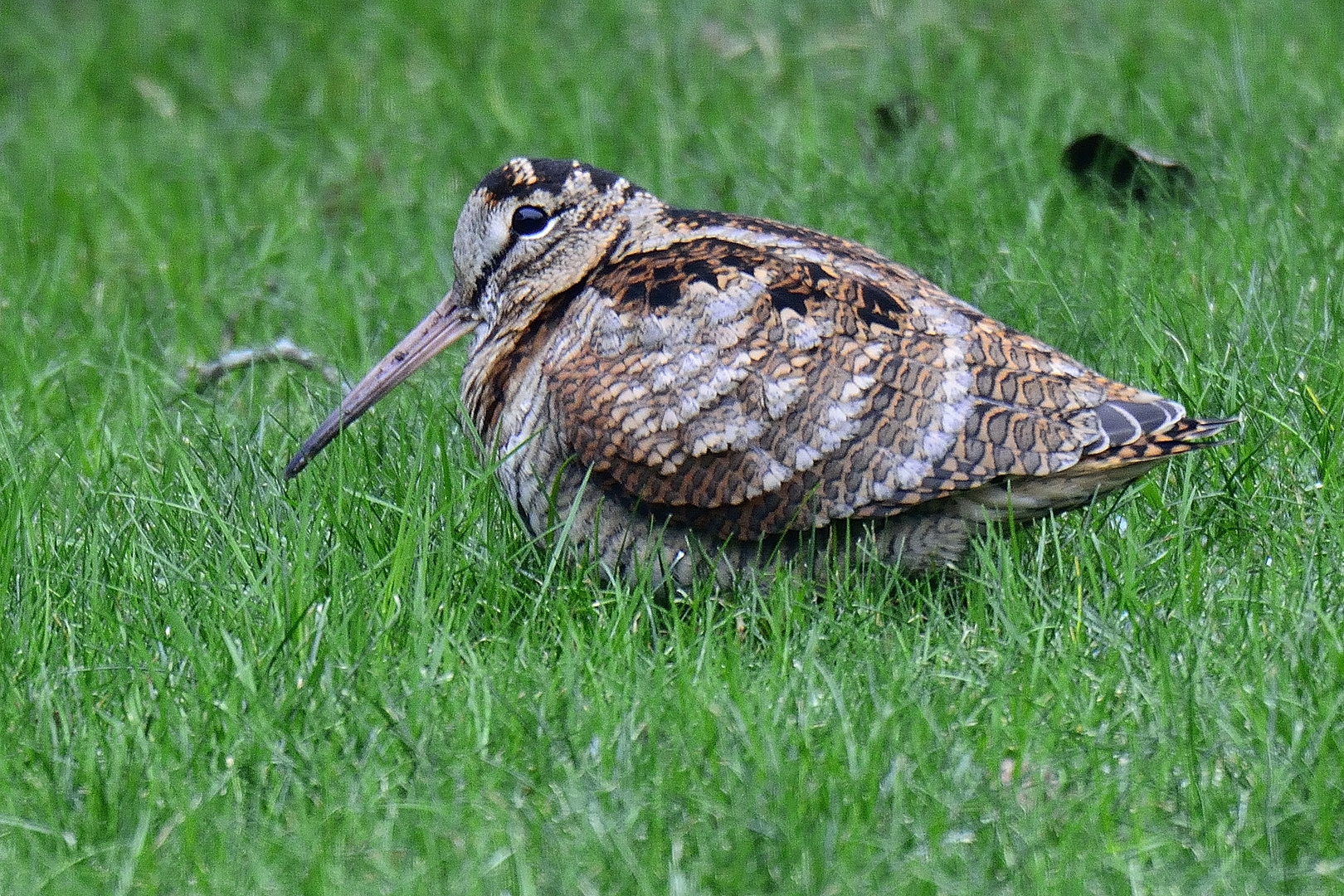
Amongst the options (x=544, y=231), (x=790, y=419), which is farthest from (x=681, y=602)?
(x=544, y=231)

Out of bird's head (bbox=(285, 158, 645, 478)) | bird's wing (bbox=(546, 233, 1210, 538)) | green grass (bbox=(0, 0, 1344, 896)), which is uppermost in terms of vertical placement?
bird's head (bbox=(285, 158, 645, 478))

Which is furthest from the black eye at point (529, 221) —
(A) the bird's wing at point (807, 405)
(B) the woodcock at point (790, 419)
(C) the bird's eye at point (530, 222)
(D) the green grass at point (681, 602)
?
(D) the green grass at point (681, 602)

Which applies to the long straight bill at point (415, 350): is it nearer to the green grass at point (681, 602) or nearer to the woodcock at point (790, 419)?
the green grass at point (681, 602)

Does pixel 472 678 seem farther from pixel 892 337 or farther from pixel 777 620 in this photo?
pixel 892 337

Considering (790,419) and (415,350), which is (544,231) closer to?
(415,350)

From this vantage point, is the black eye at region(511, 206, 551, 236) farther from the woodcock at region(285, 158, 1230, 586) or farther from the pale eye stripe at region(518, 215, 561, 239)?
the woodcock at region(285, 158, 1230, 586)

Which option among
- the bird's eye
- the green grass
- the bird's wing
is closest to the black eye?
the bird's eye
